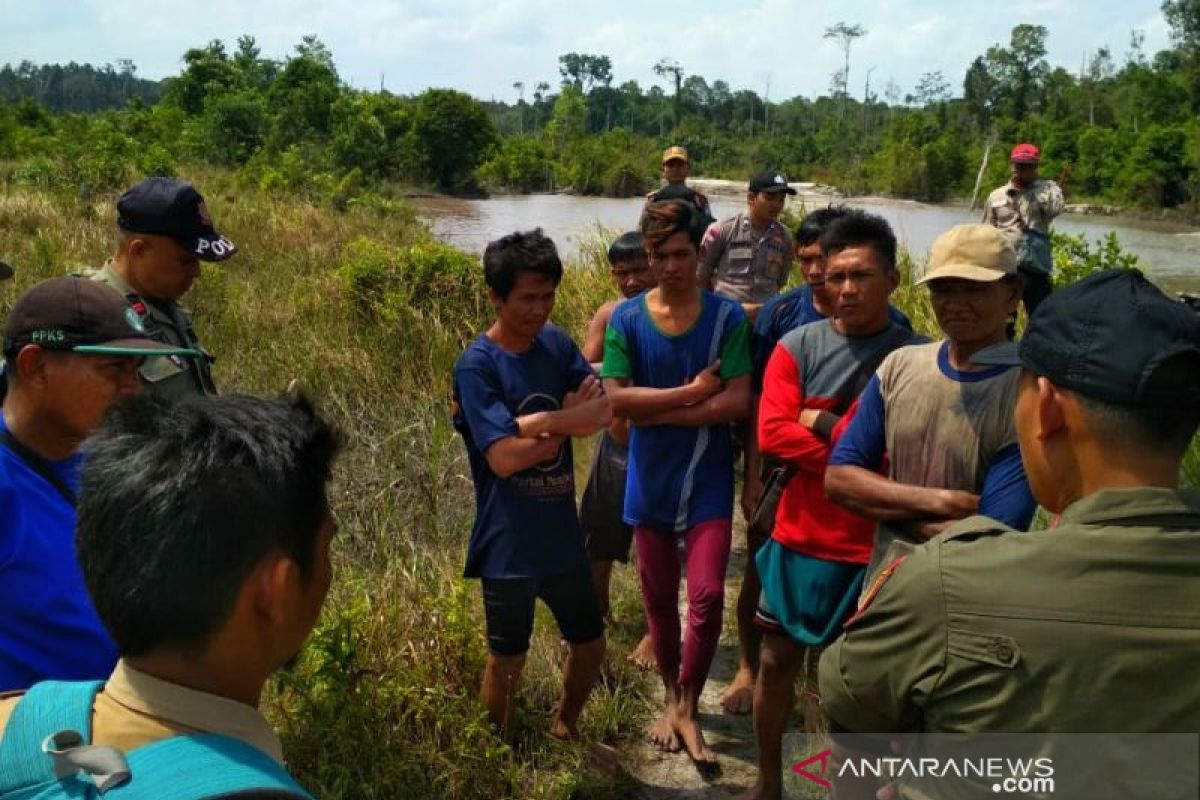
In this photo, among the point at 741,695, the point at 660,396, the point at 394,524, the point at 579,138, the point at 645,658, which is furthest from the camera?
the point at 579,138

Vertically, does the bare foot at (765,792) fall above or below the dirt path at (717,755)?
above

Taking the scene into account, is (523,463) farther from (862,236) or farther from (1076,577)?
(1076,577)

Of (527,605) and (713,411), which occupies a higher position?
(713,411)

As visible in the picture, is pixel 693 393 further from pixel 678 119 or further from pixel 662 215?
pixel 678 119

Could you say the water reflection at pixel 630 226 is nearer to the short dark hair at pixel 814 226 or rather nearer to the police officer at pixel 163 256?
the short dark hair at pixel 814 226

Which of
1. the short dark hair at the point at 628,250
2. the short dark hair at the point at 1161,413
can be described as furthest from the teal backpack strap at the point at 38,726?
the short dark hair at the point at 628,250

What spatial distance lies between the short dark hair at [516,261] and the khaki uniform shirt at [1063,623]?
5.68 feet

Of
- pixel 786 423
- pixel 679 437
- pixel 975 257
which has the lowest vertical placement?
pixel 679 437

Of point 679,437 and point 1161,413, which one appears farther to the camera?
point 679,437

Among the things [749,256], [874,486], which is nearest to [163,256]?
[874,486]

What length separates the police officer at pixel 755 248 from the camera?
205 inches

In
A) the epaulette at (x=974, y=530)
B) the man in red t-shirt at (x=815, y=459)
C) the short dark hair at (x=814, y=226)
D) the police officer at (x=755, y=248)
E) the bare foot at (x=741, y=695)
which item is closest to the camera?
the epaulette at (x=974, y=530)

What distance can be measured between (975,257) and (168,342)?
2.17 meters

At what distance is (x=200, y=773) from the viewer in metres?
0.98
